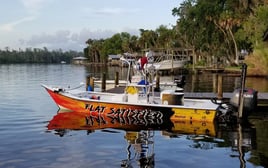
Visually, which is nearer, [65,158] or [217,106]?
[65,158]

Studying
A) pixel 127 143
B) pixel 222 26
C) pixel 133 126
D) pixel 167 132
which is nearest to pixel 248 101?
pixel 167 132

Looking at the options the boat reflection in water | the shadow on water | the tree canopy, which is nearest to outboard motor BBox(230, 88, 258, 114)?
the shadow on water

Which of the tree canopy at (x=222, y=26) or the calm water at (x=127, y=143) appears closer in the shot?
the calm water at (x=127, y=143)

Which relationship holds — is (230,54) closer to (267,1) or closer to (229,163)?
(267,1)

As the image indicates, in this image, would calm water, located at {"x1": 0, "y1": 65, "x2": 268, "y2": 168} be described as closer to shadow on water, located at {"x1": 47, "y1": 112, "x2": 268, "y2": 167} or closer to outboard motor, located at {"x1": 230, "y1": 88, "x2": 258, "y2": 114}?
shadow on water, located at {"x1": 47, "y1": 112, "x2": 268, "y2": 167}

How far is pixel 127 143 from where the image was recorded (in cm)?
1571

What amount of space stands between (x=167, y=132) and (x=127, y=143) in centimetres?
295

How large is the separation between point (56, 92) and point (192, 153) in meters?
11.5

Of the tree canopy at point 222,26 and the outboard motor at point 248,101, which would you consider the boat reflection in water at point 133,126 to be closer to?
the outboard motor at point 248,101

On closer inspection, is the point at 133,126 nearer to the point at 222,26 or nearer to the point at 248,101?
the point at 248,101

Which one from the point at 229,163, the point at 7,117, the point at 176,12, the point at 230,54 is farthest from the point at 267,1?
the point at 229,163

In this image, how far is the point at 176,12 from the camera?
89.8m

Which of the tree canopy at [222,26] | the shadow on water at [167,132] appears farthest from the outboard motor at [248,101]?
the tree canopy at [222,26]

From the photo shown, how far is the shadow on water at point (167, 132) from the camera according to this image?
1383 cm
